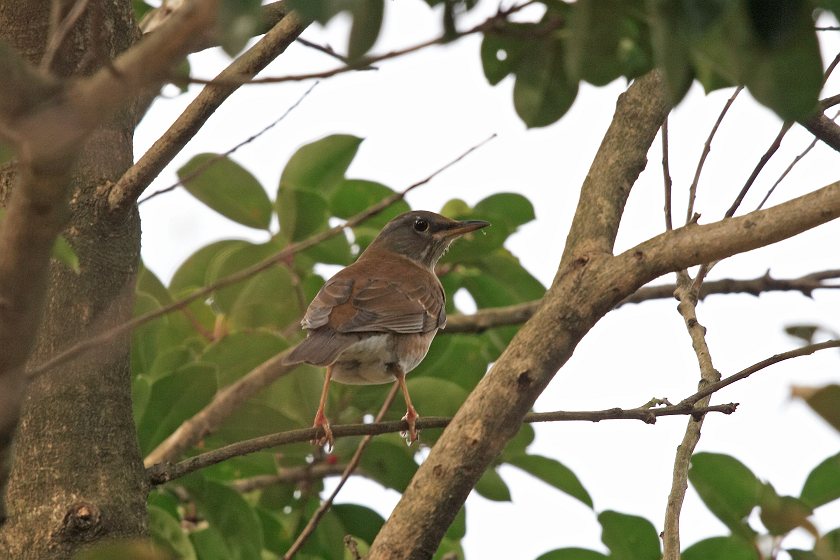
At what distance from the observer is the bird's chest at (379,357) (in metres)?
5.00

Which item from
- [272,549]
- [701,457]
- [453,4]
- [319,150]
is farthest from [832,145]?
[272,549]

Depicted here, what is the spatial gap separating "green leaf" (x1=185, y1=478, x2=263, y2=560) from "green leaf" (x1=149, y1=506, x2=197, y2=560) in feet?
0.51

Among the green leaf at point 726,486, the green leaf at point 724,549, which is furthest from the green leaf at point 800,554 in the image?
the green leaf at point 724,549

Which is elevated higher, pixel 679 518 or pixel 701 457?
pixel 701 457

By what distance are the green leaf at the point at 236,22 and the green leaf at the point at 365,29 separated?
229 millimetres

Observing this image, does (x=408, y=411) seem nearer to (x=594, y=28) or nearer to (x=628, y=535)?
(x=628, y=535)

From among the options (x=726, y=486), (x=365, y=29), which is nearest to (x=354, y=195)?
(x=726, y=486)

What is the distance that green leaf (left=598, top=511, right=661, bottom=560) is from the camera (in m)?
4.06

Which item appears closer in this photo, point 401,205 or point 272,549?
point 272,549

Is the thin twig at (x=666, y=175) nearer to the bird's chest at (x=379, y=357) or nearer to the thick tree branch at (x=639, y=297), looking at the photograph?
the thick tree branch at (x=639, y=297)

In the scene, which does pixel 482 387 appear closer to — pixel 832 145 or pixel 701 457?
pixel 701 457

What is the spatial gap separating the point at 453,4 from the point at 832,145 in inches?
86.4

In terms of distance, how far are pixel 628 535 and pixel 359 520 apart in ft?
3.95

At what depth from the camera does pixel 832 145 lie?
3.64 metres
